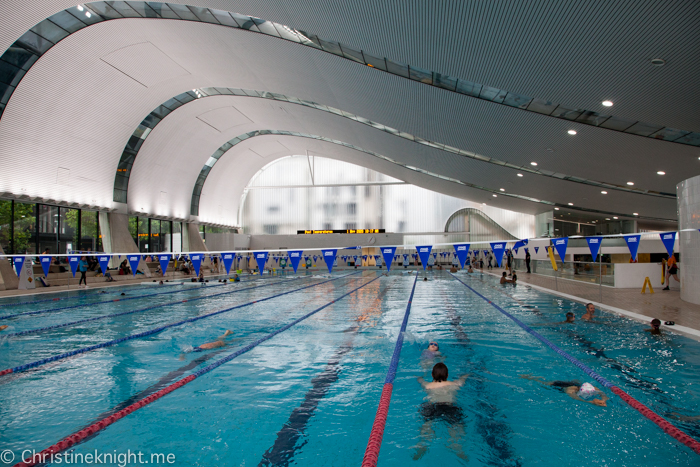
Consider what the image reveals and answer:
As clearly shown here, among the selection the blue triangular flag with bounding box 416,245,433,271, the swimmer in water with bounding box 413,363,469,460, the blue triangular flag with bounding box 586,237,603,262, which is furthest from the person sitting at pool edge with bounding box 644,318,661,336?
the blue triangular flag with bounding box 416,245,433,271

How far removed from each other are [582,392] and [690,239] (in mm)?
7532

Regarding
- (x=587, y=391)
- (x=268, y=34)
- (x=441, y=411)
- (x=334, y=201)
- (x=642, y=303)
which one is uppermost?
(x=268, y=34)

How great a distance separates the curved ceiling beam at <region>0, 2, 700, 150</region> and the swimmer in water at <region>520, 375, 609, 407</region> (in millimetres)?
6934

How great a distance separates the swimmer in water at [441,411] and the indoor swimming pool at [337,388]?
0.03m

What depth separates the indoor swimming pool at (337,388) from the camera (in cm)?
364

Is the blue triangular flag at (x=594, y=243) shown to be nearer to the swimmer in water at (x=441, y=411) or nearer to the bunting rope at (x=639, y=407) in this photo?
the bunting rope at (x=639, y=407)

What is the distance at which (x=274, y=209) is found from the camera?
37.5 m

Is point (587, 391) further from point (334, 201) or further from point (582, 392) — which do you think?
point (334, 201)

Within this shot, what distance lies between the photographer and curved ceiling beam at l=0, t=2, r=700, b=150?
392 inches

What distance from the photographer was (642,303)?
10.1m

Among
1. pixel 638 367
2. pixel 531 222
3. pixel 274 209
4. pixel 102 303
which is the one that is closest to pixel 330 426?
pixel 638 367

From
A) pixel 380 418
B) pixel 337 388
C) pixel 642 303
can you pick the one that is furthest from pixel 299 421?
pixel 642 303

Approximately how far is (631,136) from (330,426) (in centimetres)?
1043

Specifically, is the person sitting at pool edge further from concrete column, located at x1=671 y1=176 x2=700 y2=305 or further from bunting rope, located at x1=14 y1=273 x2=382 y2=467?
bunting rope, located at x1=14 y1=273 x2=382 y2=467
